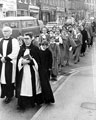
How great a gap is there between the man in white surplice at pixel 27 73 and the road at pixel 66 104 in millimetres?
310

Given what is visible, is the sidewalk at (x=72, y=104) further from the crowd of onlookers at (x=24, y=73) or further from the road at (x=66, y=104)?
the crowd of onlookers at (x=24, y=73)

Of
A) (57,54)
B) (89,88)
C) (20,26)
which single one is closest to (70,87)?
(89,88)

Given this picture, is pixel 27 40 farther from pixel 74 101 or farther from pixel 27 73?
pixel 74 101

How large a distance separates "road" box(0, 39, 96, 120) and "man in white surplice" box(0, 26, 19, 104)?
1.33 feet

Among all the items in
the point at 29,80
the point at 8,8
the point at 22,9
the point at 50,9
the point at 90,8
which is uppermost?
the point at 8,8

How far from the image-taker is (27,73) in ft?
21.4

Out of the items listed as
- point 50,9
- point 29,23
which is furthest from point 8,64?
point 50,9

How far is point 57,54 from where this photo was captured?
31.8 ft

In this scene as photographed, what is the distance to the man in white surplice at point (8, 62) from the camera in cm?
695

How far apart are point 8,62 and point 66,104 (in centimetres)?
158

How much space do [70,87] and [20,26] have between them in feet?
40.7

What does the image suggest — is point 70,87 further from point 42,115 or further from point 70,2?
A: point 70,2

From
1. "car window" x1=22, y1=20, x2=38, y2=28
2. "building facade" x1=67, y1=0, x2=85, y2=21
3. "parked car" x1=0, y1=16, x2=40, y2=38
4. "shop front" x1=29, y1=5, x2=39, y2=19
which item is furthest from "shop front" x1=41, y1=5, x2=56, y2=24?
"parked car" x1=0, y1=16, x2=40, y2=38

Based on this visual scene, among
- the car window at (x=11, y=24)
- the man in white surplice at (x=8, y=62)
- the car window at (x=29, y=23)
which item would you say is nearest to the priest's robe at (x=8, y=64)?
the man in white surplice at (x=8, y=62)
